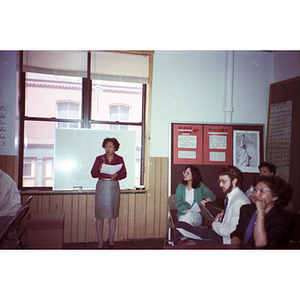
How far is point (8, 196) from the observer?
2107 millimetres

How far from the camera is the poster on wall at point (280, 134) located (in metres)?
2.19

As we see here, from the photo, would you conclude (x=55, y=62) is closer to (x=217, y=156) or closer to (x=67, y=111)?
(x=67, y=111)

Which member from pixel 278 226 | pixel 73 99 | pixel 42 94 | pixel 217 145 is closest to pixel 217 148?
pixel 217 145

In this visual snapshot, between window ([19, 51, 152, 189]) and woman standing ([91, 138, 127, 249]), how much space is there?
244mm

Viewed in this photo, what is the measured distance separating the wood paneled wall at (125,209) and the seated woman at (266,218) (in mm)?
886

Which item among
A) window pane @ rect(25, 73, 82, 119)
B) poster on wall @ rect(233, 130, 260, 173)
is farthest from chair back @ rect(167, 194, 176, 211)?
window pane @ rect(25, 73, 82, 119)

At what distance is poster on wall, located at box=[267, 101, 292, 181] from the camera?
7.18ft

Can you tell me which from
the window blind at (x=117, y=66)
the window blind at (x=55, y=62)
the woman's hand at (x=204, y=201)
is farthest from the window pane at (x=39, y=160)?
the woman's hand at (x=204, y=201)

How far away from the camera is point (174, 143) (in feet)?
7.62

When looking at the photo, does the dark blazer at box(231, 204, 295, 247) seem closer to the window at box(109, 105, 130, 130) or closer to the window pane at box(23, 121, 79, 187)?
the window at box(109, 105, 130, 130)

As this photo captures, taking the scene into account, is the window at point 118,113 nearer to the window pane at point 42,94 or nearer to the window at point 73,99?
the window at point 73,99
